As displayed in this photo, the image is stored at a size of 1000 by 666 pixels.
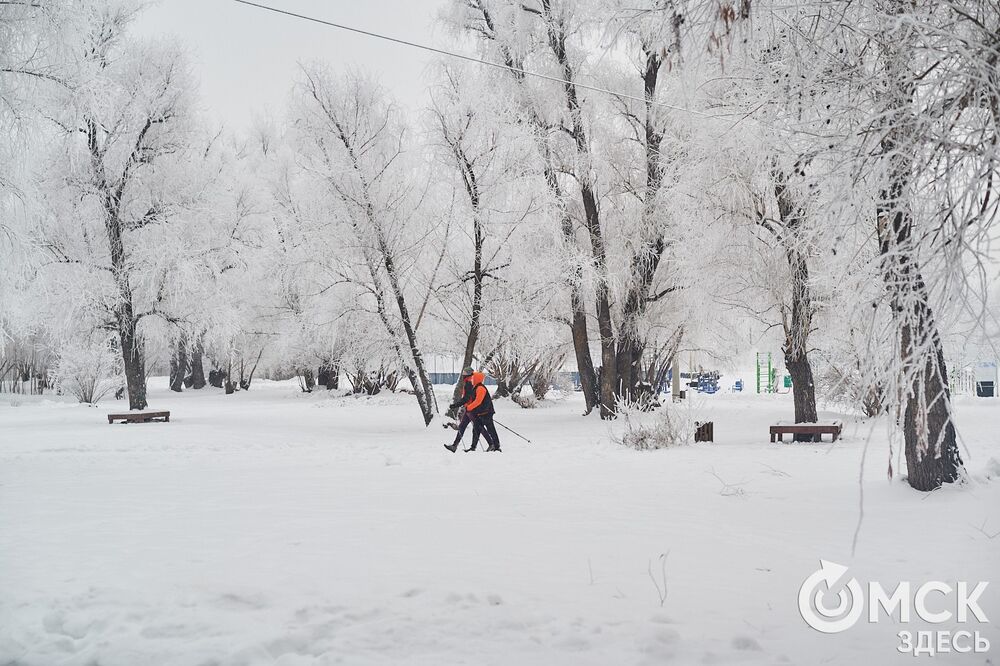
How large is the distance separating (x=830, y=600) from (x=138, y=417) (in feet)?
58.0

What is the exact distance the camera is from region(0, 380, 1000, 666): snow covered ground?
3.46 m

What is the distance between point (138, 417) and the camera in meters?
18.1

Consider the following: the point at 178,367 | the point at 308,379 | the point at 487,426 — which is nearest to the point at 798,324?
the point at 487,426

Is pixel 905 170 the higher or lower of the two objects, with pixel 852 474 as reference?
higher

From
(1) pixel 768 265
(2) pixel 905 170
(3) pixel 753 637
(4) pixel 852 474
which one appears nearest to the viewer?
(3) pixel 753 637

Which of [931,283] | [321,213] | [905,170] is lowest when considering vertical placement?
[931,283]

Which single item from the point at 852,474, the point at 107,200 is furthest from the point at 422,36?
the point at 852,474

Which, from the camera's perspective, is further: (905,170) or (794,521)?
(794,521)

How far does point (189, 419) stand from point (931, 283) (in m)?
19.3

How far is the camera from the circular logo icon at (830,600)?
3.72m

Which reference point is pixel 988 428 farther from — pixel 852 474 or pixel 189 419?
pixel 189 419

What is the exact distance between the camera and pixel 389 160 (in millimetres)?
18047

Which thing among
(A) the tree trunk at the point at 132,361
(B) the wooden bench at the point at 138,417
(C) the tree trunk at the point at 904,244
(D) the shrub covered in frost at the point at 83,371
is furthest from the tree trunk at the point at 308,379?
(C) the tree trunk at the point at 904,244

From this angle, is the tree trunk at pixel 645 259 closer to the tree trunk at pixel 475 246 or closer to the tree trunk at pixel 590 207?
the tree trunk at pixel 590 207
